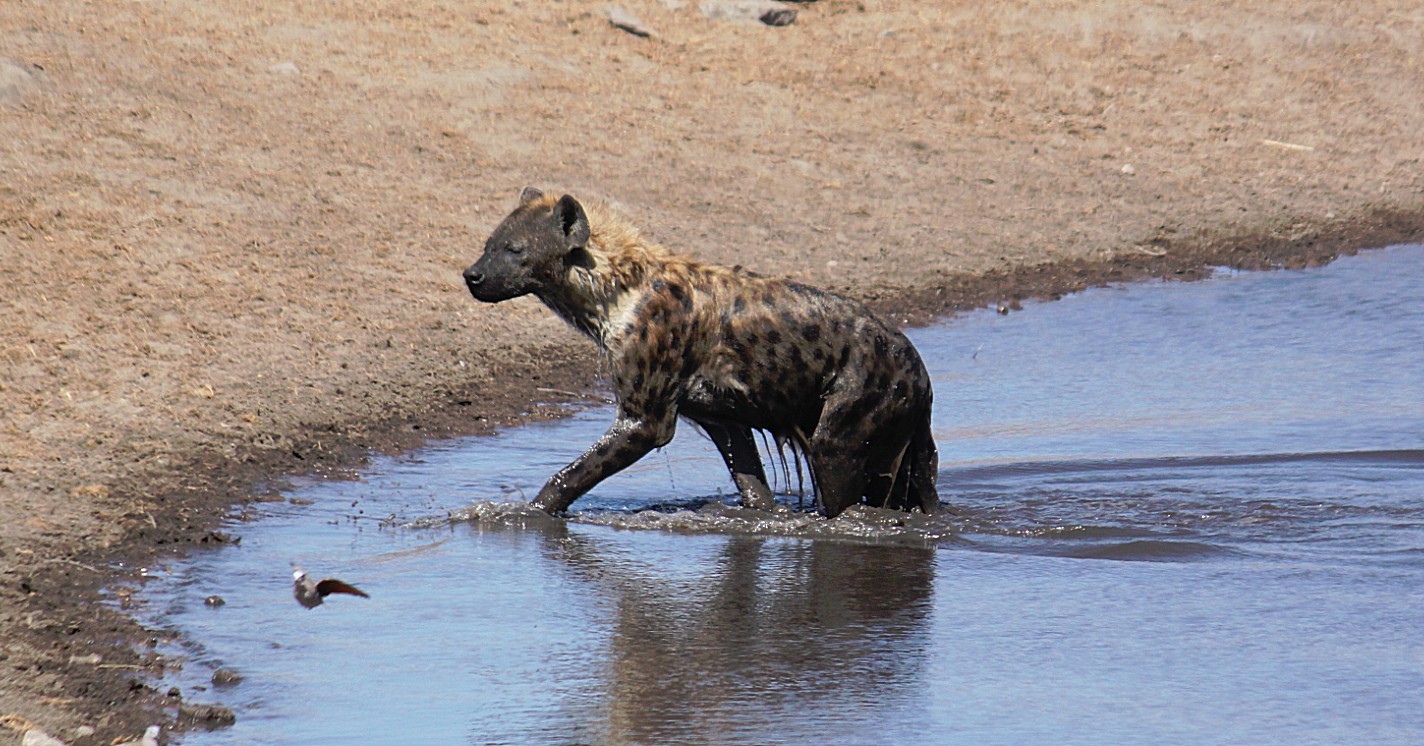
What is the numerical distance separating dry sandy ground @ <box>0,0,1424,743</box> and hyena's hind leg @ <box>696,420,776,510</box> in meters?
1.51

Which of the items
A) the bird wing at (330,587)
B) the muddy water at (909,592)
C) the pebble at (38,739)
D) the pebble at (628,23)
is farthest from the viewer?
the pebble at (628,23)

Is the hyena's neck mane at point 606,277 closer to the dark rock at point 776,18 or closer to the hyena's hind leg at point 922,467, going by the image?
the hyena's hind leg at point 922,467

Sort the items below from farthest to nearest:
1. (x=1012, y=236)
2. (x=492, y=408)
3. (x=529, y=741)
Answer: (x=1012, y=236), (x=492, y=408), (x=529, y=741)

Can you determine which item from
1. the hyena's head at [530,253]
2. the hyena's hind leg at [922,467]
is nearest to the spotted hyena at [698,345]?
the hyena's head at [530,253]

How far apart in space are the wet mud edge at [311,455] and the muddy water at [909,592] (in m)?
0.14

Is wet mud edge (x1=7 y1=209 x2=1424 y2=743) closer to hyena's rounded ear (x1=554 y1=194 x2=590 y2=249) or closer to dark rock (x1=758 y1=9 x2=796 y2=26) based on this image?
hyena's rounded ear (x1=554 y1=194 x2=590 y2=249)

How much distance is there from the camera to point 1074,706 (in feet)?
14.3

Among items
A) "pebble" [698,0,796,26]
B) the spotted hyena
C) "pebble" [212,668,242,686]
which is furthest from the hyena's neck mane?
"pebble" [698,0,796,26]

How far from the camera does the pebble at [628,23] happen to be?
1382cm

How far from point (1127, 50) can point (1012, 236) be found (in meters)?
3.81

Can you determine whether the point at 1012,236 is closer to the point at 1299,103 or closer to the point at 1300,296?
the point at 1300,296

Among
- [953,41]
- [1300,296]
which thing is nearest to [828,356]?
[1300,296]

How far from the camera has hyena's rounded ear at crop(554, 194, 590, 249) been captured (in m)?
6.20

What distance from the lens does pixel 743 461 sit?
261 inches
